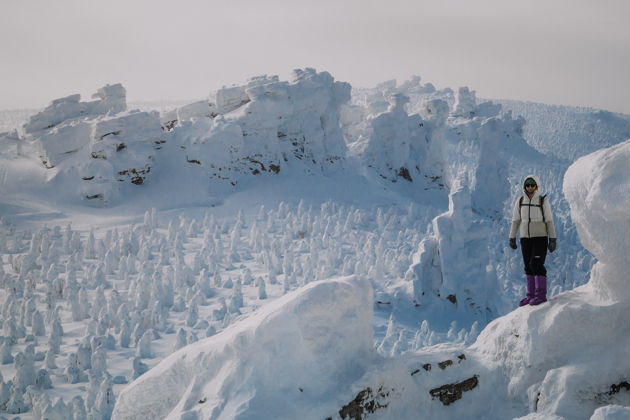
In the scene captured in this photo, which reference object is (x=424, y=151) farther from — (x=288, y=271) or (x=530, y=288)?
(x=530, y=288)

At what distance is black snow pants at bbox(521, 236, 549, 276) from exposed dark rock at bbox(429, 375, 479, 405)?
4.45 ft

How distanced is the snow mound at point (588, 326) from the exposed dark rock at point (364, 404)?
1.52 metres

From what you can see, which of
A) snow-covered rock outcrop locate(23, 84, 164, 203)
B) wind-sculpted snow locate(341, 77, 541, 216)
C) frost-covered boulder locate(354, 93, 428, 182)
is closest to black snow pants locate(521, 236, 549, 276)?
snow-covered rock outcrop locate(23, 84, 164, 203)

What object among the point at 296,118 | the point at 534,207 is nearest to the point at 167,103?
the point at 296,118

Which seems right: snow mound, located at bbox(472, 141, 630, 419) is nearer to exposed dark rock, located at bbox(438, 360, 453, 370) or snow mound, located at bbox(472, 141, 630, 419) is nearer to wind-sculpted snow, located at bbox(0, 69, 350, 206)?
exposed dark rock, located at bbox(438, 360, 453, 370)

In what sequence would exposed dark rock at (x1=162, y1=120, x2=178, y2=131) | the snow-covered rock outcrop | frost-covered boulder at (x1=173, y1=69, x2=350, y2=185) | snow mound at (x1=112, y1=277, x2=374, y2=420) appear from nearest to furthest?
snow mound at (x1=112, y1=277, x2=374, y2=420)
the snow-covered rock outcrop
frost-covered boulder at (x1=173, y1=69, x2=350, y2=185)
exposed dark rock at (x1=162, y1=120, x2=178, y2=131)

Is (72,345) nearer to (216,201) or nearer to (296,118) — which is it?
(216,201)

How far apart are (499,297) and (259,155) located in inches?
558

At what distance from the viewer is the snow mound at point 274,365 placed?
4414 mm

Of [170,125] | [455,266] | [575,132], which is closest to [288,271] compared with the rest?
[455,266]

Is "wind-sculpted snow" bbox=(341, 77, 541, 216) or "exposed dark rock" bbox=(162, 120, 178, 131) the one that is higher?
"exposed dark rock" bbox=(162, 120, 178, 131)

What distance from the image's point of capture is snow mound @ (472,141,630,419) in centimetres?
480

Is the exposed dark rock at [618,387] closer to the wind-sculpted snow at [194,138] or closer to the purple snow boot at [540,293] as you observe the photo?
the purple snow boot at [540,293]

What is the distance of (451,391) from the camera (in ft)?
17.8
